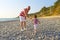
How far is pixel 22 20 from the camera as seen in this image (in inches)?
682

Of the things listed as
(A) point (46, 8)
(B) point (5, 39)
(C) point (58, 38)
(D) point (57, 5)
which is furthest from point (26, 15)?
(A) point (46, 8)

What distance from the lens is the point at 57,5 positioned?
300ft

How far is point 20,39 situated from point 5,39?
1.35 m

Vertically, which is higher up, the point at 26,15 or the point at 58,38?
the point at 26,15

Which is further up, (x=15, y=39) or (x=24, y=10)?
(x=24, y=10)

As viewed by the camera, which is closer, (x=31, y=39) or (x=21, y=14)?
(x=31, y=39)

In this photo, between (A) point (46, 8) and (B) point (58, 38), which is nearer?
(B) point (58, 38)

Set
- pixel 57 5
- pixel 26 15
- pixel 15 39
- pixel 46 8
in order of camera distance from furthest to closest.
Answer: pixel 46 8 < pixel 57 5 < pixel 26 15 < pixel 15 39

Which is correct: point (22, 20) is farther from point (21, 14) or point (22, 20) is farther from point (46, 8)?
point (46, 8)

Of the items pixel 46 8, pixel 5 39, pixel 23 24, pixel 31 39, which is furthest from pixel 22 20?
pixel 46 8

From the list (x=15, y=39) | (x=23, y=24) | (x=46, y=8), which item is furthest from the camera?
(x=46, y=8)

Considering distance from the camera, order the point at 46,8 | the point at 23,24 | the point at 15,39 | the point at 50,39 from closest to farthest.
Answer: the point at 50,39 < the point at 15,39 < the point at 23,24 < the point at 46,8

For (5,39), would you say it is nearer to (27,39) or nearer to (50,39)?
(27,39)

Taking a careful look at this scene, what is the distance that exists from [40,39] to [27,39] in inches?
32.9
